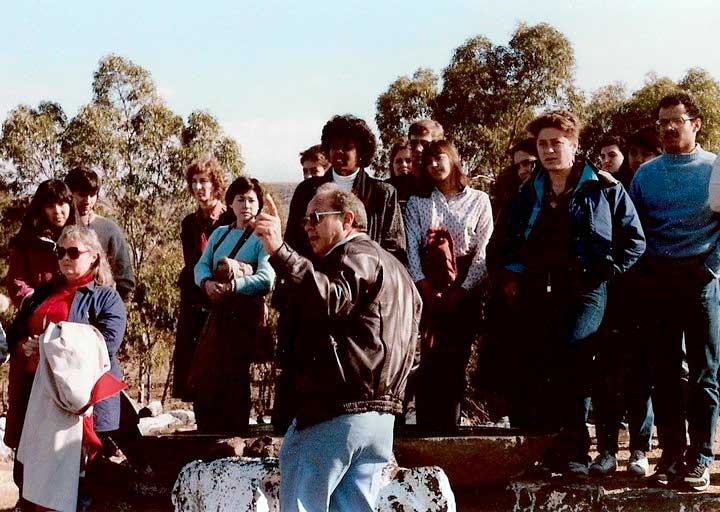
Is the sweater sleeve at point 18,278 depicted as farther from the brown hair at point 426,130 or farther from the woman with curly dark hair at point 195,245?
the brown hair at point 426,130

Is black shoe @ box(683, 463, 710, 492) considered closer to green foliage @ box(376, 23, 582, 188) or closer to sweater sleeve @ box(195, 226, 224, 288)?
sweater sleeve @ box(195, 226, 224, 288)

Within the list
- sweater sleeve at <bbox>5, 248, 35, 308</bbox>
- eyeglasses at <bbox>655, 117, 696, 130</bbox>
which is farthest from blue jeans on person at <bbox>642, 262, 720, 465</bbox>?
sweater sleeve at <bbox>5, 248, 35, 308</bbox>

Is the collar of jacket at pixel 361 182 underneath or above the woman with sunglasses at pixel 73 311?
above

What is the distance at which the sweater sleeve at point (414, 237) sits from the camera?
612 cm

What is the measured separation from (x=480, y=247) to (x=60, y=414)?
280 centimetres

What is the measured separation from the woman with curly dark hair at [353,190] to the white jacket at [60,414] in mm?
1213

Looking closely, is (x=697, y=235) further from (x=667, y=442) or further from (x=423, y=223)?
(x=423, y=223)

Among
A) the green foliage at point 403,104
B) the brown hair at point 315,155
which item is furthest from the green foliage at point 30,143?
the brown hair at point 315,155

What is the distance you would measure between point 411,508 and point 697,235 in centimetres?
228

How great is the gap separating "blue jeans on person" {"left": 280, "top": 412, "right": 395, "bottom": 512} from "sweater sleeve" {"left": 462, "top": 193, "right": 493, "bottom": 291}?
2287 mm

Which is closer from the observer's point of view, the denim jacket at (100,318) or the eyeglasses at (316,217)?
the eyeglasses at (316,217)

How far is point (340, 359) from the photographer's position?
3.81 metres

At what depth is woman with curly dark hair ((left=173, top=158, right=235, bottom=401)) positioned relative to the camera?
6562mm

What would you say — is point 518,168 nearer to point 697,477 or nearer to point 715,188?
point 715,188
